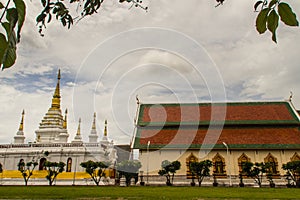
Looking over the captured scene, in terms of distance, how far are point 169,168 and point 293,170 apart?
776 cm

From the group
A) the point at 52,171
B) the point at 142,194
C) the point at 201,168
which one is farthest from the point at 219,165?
the point at 52,171

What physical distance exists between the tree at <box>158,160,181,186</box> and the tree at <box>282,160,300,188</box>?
6.75m

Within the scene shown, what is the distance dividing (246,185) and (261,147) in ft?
9.57

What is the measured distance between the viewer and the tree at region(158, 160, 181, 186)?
1919 centimetres

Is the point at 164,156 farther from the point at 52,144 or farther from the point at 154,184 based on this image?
the point at 52,144

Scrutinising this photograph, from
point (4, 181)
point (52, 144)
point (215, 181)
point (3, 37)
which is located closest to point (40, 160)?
point (52, 144)

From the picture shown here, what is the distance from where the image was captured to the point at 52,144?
1143 inches

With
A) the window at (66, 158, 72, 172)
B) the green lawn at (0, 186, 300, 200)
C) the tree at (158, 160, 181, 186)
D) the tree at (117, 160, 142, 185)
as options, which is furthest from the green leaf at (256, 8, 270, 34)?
the window at (66, 158, 72, 172)

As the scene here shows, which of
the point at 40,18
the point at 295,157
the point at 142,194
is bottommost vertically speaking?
the point at 142,194

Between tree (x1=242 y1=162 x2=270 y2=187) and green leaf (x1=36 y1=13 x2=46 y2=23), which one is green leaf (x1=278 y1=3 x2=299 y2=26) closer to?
green leaf (x1=36 y1=13 x2=46 y2=23)

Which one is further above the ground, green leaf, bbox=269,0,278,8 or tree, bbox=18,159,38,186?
green leaf, bbox=269,0,278,8

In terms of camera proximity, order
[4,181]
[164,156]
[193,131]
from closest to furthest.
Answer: [164,156], [193,131], [4,181]

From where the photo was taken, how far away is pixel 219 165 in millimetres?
20938

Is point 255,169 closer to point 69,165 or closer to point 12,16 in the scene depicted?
point 69,165
